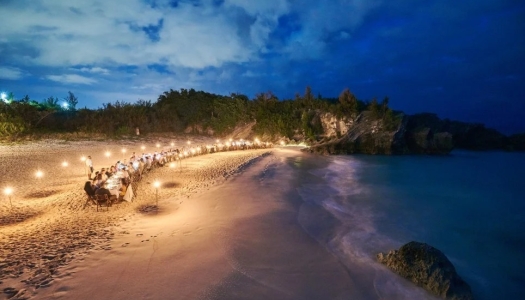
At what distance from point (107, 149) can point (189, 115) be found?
66.7ft

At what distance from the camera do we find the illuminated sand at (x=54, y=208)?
5.95 metres

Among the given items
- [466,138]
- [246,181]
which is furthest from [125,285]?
[466,138]

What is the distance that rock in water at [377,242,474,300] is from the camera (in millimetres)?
5113

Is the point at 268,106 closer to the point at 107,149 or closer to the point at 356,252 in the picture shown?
the point at 107,149

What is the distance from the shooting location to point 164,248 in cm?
657

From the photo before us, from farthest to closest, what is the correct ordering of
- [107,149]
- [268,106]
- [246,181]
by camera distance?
[268,106] < [107,149] < [246,181]

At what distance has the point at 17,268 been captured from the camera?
577 centimetres

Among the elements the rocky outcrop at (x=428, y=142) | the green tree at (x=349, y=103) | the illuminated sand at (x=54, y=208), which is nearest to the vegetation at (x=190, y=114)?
the green tree at (x=349, y=103)

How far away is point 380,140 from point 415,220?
1887 centimetres

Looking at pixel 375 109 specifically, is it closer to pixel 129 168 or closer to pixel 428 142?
pixel 428 142

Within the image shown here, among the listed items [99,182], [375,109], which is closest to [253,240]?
[99,182]

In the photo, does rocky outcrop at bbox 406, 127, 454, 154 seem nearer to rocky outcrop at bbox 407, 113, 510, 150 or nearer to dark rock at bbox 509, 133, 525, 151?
rocky outcrop at bbox 407, 113, 510, 150

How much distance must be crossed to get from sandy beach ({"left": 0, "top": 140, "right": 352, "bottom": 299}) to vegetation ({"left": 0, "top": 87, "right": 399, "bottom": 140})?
19858mm

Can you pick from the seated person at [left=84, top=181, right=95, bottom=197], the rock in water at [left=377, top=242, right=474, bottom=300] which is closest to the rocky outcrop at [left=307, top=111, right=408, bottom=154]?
the seated person at [left=84, top=181, right=95, bottom=197]
